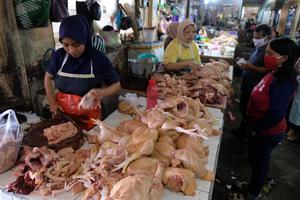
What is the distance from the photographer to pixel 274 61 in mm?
2453

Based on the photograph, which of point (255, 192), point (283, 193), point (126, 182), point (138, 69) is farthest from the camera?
point (138, 69)

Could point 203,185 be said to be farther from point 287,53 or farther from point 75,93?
point 287,53

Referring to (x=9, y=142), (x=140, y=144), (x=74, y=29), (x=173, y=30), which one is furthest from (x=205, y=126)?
(x=173, y=30)

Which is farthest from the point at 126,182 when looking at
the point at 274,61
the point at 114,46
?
the point at 114,46

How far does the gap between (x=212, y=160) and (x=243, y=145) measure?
2.74 metres

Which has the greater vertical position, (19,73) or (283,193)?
(19,73)

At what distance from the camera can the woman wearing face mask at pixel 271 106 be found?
7.36 feet

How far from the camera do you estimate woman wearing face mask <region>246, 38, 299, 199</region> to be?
2244 millimetres

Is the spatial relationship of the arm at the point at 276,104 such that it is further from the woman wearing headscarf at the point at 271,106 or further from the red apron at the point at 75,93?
the red apron at the point at 75,93

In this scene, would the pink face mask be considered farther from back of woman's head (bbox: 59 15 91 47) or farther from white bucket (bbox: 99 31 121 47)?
white bucket (bbox: 99 31 121 47)

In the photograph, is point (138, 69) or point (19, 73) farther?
point (138, 69)

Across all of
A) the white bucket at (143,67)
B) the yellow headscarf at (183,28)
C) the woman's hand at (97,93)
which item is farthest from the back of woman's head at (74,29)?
the yellow headscarf at (183,28)

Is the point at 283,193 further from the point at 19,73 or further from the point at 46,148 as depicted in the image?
the point at 19,73

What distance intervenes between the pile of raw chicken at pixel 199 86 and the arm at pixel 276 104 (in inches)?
22.4
